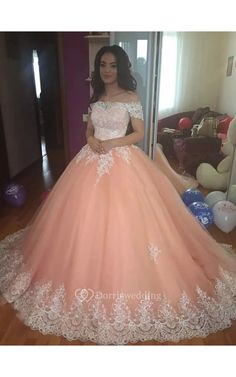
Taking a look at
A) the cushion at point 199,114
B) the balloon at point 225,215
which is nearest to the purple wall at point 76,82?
the cushion at point 199,114

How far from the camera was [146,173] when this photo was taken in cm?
160

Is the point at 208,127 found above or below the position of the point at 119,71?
below

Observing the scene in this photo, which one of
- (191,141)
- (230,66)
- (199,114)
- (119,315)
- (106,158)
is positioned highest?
(230,66)

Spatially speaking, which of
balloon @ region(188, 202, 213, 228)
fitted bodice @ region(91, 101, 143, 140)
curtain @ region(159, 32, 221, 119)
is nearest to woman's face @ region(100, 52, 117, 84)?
fitted bodice @ region(91, 101, 143, 140)

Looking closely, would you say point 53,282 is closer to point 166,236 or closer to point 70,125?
point 166,236

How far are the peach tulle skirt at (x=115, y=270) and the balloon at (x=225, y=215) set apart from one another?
0.70m

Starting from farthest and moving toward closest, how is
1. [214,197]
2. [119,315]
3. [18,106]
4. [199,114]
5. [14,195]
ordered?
[18,106] → [14,195] → [214,197] → [199,114] → [119,315]

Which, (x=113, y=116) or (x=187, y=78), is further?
(x=187, y=78)

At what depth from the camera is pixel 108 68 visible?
1482 mm

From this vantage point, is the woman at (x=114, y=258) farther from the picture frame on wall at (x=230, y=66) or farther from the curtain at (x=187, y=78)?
the picture frame on wall at (x=230, y=66)

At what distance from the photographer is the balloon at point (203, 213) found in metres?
2.26

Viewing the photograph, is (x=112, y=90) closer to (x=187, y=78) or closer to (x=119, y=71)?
(x=119, y=71)

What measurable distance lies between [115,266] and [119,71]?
1.02 meters

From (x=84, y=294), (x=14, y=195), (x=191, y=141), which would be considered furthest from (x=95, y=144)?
(x=14, y=195)
